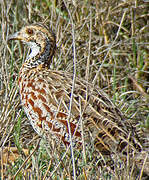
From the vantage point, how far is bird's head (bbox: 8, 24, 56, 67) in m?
4.56

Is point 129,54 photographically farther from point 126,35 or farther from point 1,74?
point 1,74

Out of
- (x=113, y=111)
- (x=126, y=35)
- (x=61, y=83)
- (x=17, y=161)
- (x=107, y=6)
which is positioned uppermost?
(x=107, y=6)

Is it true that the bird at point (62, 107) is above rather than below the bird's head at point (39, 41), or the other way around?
below

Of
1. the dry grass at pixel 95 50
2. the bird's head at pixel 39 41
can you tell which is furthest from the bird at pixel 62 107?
the dry grass at pixel 95 50

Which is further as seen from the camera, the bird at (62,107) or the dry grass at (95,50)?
the dry grass at (95,50)

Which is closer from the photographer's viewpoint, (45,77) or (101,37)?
(45,77)

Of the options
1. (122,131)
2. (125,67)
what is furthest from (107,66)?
(122,131)

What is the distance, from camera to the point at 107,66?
18.2 ft

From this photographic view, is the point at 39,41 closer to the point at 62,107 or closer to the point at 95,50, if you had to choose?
the point at 62,107

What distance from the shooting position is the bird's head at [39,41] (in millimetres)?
4562

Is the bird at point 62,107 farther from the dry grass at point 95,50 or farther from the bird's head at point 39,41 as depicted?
the dry grass at point 95,50

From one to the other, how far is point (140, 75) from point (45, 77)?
5.49ft

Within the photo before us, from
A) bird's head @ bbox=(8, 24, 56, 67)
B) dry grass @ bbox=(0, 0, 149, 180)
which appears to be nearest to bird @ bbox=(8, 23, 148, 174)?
bird's head @ bbox=(8, 24, 56, 67)

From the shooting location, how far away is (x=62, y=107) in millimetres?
4145
